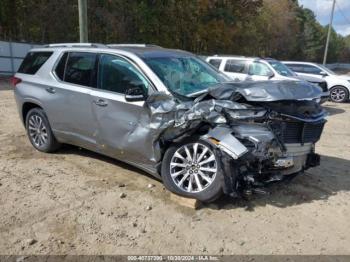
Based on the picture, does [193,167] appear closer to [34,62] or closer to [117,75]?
[117,75]

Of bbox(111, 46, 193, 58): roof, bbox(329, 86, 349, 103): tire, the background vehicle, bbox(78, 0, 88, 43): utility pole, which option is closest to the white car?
bbox(329, 86, 349, 103): tire

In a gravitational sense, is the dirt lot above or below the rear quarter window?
below

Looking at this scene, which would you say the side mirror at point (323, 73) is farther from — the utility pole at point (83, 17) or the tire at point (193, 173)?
the tire at point (193, 173)

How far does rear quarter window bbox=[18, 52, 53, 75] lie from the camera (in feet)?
20.0

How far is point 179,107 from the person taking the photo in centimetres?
432

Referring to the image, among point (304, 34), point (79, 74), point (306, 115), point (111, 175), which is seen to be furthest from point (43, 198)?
point (304, 34)

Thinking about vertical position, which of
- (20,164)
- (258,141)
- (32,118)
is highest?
(258,141)

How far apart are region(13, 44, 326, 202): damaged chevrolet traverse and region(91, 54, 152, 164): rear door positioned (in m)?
0.01

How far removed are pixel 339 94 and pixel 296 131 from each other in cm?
1308

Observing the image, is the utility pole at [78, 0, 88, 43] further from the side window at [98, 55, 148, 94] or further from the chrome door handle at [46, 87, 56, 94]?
the side window at [98, 55, 148, 94]

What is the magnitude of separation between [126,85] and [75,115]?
3.41 ft

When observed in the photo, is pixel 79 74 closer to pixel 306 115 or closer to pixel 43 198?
pixel 43 198

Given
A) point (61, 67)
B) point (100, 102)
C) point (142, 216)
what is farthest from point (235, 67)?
point (142, 216)

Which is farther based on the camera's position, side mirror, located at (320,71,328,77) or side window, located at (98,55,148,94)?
side mirror, located at (320,71,328,77)
